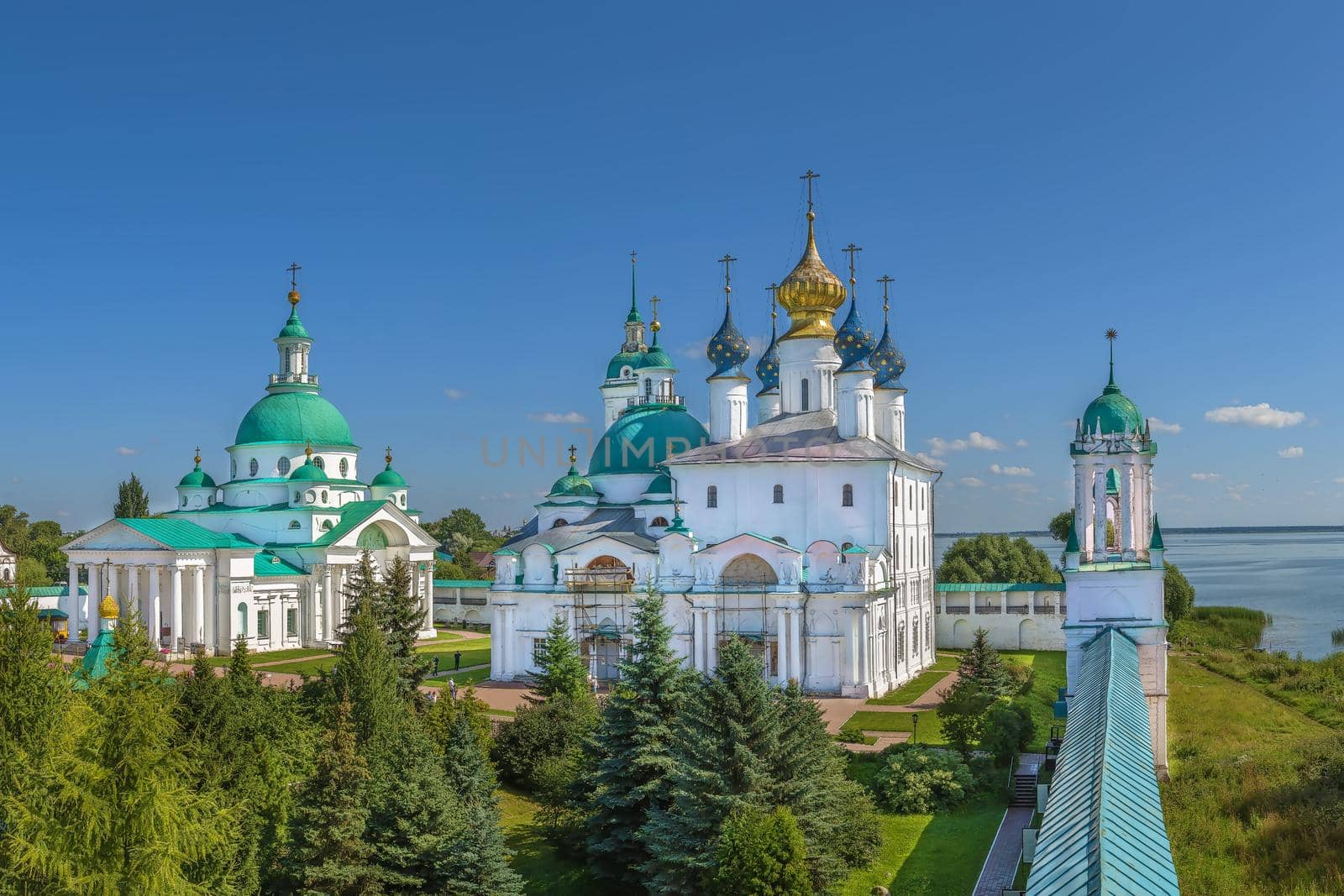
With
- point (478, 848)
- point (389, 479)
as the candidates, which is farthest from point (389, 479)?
point (478, 848)

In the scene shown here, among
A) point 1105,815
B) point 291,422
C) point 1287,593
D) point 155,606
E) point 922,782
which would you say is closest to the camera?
→ point 1105,815

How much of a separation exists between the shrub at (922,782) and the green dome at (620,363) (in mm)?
28927

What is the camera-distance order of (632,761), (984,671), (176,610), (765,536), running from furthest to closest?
(176,610)
(765,536)
(984,671)
(632,761)

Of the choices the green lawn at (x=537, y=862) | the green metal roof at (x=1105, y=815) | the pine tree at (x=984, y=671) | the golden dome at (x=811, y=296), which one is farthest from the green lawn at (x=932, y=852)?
the golden dome at (x=811, y=296)

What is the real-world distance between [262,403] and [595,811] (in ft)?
119

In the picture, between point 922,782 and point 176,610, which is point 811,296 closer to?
point 922,782

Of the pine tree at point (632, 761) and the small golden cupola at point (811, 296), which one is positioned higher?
the small golden cupola at point (811, 296)

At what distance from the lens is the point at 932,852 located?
18.3m

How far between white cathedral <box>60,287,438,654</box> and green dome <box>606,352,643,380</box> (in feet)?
35.0

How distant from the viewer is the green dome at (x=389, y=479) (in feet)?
171

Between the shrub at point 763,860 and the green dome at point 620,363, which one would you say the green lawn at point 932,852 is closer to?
the shrub at point 763,860

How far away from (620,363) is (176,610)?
19.9m

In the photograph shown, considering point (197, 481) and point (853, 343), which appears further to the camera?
point (197, 481)

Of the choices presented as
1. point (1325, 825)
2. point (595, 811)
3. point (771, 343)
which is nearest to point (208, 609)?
point (771, 343)
